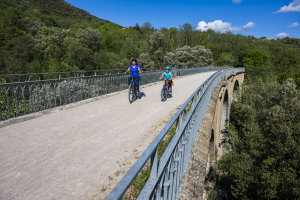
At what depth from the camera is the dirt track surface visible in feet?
9.43

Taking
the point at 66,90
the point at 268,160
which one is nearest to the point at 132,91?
the point at 66,90

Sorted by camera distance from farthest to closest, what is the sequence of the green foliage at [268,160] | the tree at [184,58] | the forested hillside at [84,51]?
the tree at [184,58] < the forested hillside at [84,51] < the green foliage at [268,160]

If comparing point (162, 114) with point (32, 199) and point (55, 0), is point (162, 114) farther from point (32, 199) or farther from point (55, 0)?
point (55, 0)

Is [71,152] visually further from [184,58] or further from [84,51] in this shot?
[184,58]

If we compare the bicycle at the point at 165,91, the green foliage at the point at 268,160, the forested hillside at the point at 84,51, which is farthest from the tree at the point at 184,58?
the bicycle at the point at 165,91

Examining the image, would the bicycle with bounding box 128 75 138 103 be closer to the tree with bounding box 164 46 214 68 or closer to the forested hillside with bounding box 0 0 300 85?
the forested hillside with bounding box 0 0 300 85

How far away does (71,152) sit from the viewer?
392 centimetres

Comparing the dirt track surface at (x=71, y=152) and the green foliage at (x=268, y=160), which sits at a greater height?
the dirt track surface at (x=71, y=152)

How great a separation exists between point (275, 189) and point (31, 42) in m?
50.0

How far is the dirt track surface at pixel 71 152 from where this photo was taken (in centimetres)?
288

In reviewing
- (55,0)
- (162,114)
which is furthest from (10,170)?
(55,0)

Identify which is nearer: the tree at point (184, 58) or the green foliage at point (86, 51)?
the green foliage at point (86, 51)

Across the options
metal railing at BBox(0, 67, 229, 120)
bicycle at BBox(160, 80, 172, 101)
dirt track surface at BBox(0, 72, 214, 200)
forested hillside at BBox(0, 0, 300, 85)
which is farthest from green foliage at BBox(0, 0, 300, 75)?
dirt track surface at BBox(0, 72, 214, 200)

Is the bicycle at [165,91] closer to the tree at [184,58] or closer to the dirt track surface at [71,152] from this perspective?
the dirt track surface at [71,152]
